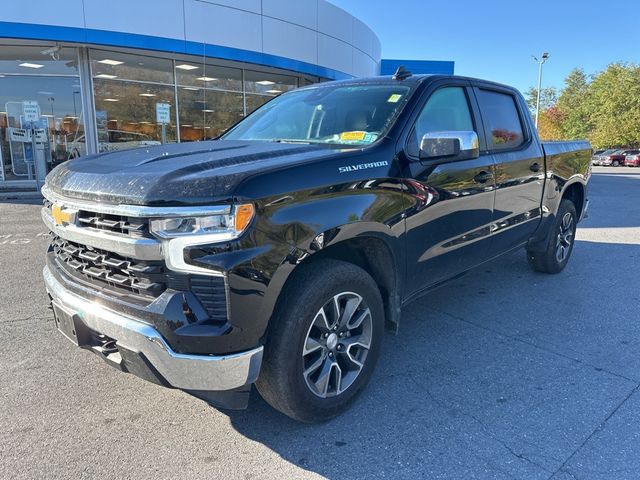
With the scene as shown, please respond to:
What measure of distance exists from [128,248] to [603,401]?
287 centimetres

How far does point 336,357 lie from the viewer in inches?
111

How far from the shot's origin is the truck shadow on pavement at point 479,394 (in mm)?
2492

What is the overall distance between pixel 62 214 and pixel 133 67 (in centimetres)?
1398

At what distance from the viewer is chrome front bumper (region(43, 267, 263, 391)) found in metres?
2.20

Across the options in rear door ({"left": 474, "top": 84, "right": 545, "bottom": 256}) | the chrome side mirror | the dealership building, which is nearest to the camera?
the chrome side mirror

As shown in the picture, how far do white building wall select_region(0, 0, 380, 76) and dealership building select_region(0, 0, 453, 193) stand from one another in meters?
0.03

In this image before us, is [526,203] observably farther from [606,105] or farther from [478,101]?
[606,105]

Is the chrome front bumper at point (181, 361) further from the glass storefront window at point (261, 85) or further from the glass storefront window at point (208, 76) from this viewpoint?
the glass storefront window at point (261, 85)

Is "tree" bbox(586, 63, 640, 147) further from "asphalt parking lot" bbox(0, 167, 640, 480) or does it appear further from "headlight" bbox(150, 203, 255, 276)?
"headlight" bbox(150, 203, 255, 276)

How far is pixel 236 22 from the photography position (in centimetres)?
1477

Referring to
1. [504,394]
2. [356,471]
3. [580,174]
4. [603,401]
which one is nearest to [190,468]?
[356,471]

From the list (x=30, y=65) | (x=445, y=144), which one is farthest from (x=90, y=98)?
(x=445, y=144)

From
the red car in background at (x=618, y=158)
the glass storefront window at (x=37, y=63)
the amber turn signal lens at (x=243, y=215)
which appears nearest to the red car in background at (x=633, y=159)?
the red car in background at (x=618, y=158)

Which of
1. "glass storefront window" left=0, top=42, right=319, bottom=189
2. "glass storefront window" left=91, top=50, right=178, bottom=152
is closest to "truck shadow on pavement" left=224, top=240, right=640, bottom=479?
"glass storefront window" left=0, top=42, right=319, bottom=189
